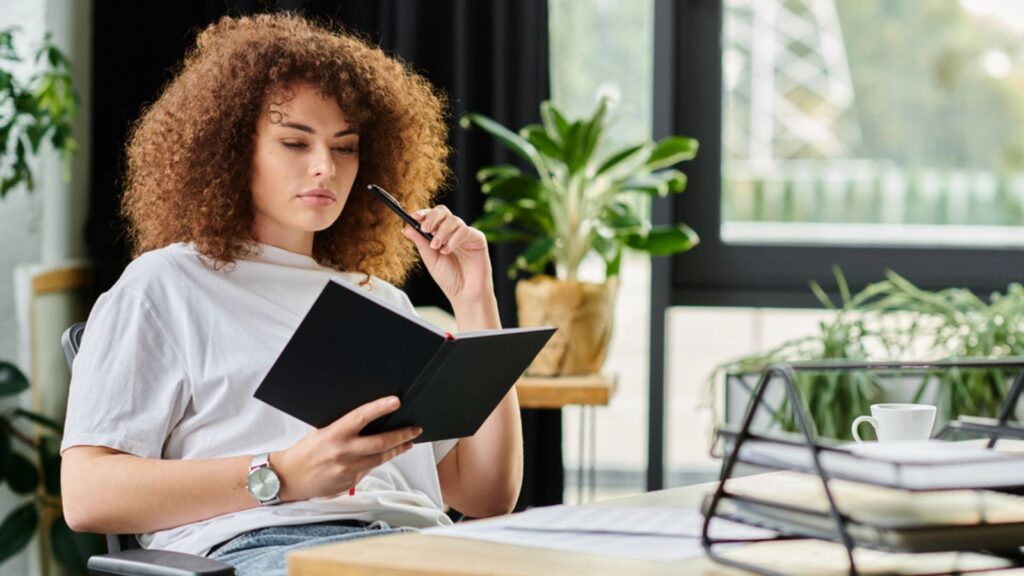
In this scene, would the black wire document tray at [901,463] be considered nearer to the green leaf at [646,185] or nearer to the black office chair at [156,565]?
the black office chair at [156,565]

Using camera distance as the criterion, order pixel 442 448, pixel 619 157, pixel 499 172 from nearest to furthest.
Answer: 1. pixel 442 448
2. pixel 619 157
3. pixel 499 172

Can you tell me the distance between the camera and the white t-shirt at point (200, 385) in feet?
5.19

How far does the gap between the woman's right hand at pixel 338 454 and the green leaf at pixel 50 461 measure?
170cm

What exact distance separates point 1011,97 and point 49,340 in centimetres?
252

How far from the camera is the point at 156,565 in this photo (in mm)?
1313

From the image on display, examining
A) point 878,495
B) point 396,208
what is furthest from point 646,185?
point 878,495

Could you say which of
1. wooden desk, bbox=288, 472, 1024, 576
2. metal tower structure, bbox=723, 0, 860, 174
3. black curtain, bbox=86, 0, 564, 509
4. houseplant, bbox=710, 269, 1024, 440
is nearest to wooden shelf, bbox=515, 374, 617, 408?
houseplant, bbox=710, 269, 1024, 440

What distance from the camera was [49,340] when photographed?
→ 10.5 feet

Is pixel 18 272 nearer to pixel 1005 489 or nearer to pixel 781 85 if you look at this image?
pixel 781 85

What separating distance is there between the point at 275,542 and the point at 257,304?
344mm

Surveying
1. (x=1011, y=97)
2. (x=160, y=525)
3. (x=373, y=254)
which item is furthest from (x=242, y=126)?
(x=1011, y=97)

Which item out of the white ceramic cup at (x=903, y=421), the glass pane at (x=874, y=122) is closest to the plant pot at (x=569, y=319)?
the glass pane at (x=874, y=122)

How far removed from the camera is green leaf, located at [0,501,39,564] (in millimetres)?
2963

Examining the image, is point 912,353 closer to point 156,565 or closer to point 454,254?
point 454,254
